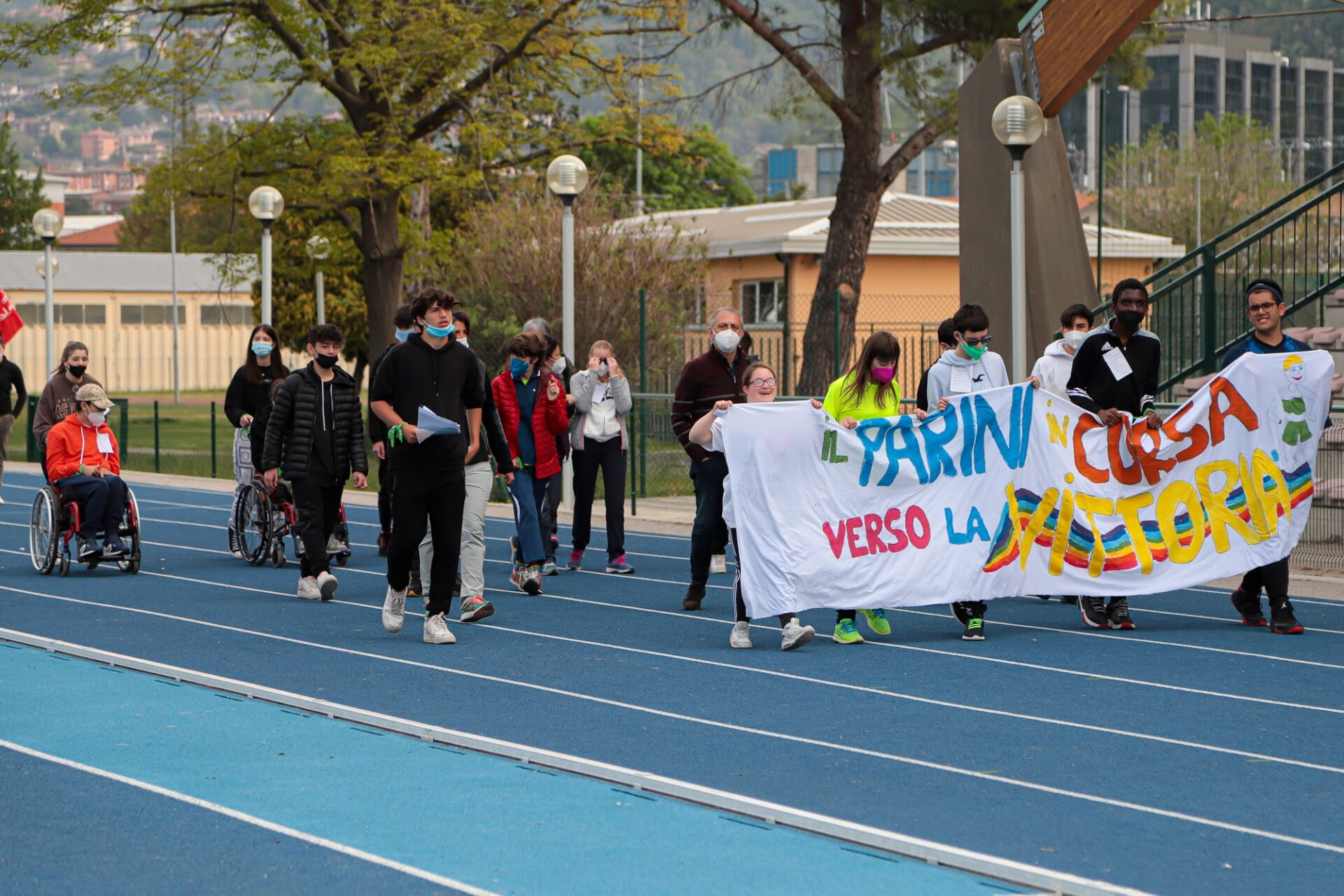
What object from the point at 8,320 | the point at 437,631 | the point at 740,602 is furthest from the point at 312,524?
the point at 8,320

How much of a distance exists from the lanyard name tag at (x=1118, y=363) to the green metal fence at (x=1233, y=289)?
264 inches

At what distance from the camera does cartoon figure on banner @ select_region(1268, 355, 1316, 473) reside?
11797mm

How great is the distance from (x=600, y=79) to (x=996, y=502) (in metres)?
22.1

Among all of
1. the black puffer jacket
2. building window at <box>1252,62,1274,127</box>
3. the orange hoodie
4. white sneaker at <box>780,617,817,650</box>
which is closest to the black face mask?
white sneaker at <box>780,617,817,650</box>

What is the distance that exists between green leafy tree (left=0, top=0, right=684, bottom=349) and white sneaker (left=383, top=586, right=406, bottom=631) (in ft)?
61.2

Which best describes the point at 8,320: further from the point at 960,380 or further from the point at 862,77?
the point at 960,380

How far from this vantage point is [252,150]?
31.7 metres

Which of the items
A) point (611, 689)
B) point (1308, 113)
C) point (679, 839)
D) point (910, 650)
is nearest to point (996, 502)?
point (910, 650)

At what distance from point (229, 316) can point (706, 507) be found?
264 ft

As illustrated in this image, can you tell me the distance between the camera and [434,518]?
1149cm

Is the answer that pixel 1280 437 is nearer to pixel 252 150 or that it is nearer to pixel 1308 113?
pixel 252 150

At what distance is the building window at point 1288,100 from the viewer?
183 meters

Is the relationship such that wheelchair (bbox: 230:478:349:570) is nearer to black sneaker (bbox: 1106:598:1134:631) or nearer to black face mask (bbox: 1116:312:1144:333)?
black sneaker (bbox: 1106:598:1134:631)

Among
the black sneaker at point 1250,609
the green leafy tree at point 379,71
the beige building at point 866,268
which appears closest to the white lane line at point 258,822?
the black sneaker at point 1250,609
